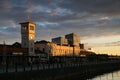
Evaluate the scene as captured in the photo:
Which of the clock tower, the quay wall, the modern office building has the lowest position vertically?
the quay wall

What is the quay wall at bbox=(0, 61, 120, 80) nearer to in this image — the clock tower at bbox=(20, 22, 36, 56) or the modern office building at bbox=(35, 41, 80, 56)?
the clock tower at bbox=(20, 22, 36, 56)


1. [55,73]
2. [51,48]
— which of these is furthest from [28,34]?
[55,73]

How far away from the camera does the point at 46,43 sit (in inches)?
6156

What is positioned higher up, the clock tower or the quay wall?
the clock tower

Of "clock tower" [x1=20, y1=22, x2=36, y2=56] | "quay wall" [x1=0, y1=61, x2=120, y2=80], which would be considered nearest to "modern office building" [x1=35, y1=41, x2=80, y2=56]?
"clock tower" [x1=20, y1=22, x2=36, y2=56]

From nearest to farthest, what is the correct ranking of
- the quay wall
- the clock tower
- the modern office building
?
the quay wall < the clock tower < the modern office building

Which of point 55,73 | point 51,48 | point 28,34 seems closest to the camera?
point 55,73

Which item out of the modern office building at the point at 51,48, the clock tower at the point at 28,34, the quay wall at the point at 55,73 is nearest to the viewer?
the quay wall at the point at 55,73

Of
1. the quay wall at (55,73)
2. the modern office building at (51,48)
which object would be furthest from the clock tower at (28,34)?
the quay wall at (55,73)

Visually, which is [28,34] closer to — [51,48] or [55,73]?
[51,48]

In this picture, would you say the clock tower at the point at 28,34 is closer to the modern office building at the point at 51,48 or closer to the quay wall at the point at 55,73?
the modern office building at the point at 51,48

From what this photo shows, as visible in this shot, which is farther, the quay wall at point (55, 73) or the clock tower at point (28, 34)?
the clock tower at point (28, 34)

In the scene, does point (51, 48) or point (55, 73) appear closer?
point (55, 73)

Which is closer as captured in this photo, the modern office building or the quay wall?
the quay wall
